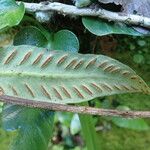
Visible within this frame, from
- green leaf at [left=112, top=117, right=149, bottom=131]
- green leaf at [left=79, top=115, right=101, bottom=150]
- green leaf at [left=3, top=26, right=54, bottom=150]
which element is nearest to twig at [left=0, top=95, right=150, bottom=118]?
green leaf at [left=3, top=26, right=54, bottom=150]

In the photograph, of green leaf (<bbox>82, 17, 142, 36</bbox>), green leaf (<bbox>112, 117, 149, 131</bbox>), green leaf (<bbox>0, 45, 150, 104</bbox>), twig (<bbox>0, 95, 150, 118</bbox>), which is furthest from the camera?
green leaf (<bbox>112, 117, 149, 131</bbox>)

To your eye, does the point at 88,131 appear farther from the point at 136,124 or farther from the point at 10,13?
the point at 10,13

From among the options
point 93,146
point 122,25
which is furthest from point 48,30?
point 93,146

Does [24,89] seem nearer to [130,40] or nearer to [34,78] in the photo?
[34,78]

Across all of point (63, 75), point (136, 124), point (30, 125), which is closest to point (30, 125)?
point (30, 125)

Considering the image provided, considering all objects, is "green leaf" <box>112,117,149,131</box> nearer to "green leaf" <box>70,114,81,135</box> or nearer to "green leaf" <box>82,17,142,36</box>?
"green leaf" <box>70,114,81,135</box>
